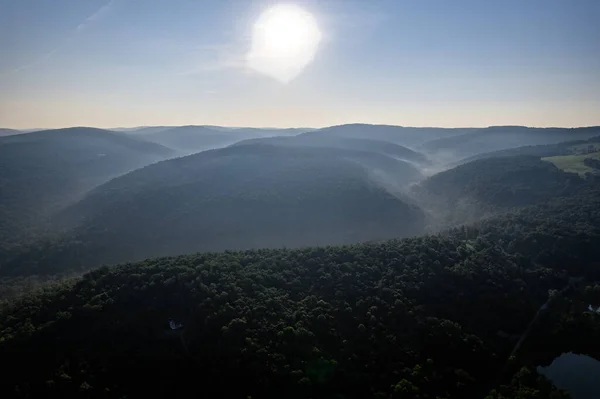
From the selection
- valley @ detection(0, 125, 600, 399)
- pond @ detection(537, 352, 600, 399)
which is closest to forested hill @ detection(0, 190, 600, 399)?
valley @ detection(0, 125, 600, 399)

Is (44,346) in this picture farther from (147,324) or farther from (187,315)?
(187,315)

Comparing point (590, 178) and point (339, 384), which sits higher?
point (590, 178)

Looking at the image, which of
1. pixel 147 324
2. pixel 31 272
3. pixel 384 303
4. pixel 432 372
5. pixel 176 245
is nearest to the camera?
pixel 432 372

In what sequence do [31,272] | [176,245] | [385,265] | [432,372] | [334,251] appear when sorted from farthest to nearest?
[176,245] → [31,272] → [334,251] → [385,265] → [432,372]

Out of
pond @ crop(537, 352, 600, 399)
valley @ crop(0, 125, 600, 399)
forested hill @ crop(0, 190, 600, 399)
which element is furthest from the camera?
pond @ crop(537, 352, 600, 399)

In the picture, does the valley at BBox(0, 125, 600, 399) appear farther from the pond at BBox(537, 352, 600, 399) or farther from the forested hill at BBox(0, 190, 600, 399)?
the pond at BBox(537, 352, 600, 399)

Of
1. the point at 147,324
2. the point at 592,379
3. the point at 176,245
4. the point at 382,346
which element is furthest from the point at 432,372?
the point at 176,245

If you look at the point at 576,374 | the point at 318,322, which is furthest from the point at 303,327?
the point at 576,374
